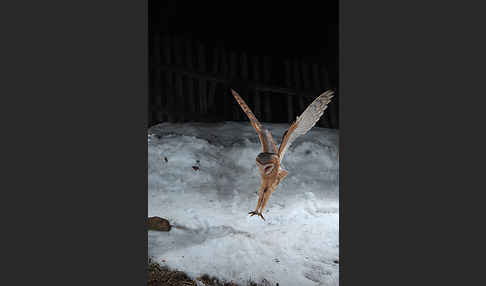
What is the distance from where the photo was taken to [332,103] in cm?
268

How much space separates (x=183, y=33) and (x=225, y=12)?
386mm

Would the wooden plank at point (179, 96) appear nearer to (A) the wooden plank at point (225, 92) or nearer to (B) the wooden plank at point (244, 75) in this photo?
(A) the wooden plank at point (225, 92)

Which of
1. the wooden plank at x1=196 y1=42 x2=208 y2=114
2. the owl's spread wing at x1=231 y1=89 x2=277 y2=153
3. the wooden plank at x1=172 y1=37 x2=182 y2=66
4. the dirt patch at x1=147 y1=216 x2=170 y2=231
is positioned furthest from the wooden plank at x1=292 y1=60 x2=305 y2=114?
the dirt patch at x1=147 y1=216 x2=170 y2=231

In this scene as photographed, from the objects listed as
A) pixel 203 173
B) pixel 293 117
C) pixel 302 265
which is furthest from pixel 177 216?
pixel 293 117

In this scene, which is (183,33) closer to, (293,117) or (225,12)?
(225,12)

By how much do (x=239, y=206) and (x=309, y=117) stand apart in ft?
2.72

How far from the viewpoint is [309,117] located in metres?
2.52

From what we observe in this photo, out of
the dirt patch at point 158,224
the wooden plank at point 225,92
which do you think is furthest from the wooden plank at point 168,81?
the dirt patch at point 158,224

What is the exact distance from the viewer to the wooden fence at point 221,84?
275 cm

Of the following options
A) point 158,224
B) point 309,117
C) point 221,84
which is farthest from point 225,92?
point 158,224

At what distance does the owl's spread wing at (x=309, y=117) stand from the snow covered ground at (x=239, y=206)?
0.17 m

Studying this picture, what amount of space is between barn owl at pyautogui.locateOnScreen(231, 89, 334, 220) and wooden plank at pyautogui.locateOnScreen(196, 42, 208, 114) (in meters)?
0.42

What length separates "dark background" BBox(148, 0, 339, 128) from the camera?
2.65m

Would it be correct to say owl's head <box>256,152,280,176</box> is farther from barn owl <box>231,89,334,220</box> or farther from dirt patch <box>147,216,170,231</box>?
dirt patch <box>147,216,170,231</box>
